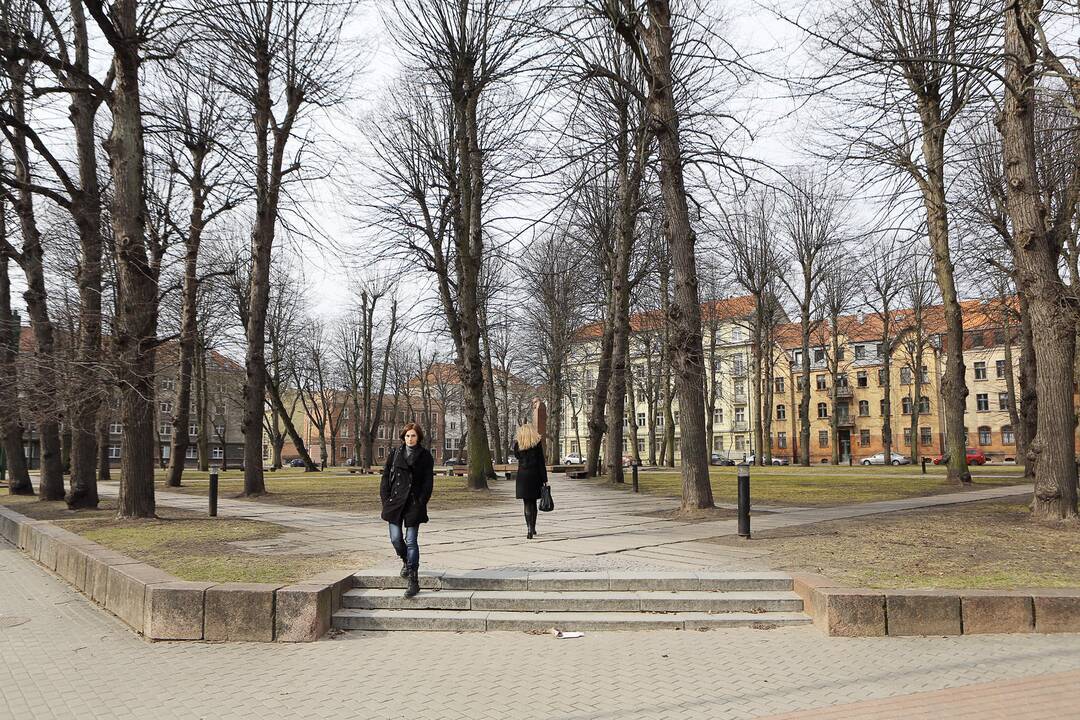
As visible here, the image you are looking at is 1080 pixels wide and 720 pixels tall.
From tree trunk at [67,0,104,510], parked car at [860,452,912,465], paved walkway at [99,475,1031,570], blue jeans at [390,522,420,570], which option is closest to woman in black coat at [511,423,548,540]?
paved walkway at [99,475,1031,570]

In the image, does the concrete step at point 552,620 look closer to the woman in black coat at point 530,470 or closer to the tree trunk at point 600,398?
the woman in black coat at point 530,470

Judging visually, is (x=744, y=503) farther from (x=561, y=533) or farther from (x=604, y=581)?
(x=604, y=581)

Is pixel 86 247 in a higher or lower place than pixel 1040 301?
higher

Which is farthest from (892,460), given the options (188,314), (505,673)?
(505,673)

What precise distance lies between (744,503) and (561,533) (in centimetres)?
289

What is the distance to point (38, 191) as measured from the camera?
13000mm

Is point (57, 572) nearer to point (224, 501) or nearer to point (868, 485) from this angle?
point (224, 501)

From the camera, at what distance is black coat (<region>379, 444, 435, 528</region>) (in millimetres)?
7684

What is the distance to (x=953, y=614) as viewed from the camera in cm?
660

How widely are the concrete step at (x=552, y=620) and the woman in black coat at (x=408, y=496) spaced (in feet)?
1.34

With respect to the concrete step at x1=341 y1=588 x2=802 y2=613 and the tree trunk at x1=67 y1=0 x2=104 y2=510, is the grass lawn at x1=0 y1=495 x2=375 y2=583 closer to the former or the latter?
the tree trunk at x1=67 y1=0 x2=104 y2=510

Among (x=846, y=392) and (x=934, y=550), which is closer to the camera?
(x=934, y=550)

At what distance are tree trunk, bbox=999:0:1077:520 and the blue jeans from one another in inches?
373

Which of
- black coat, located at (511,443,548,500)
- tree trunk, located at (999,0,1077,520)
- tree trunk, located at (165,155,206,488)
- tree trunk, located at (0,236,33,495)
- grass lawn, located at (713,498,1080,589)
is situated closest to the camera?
grass lawn, located at (713,498,1080,589)
